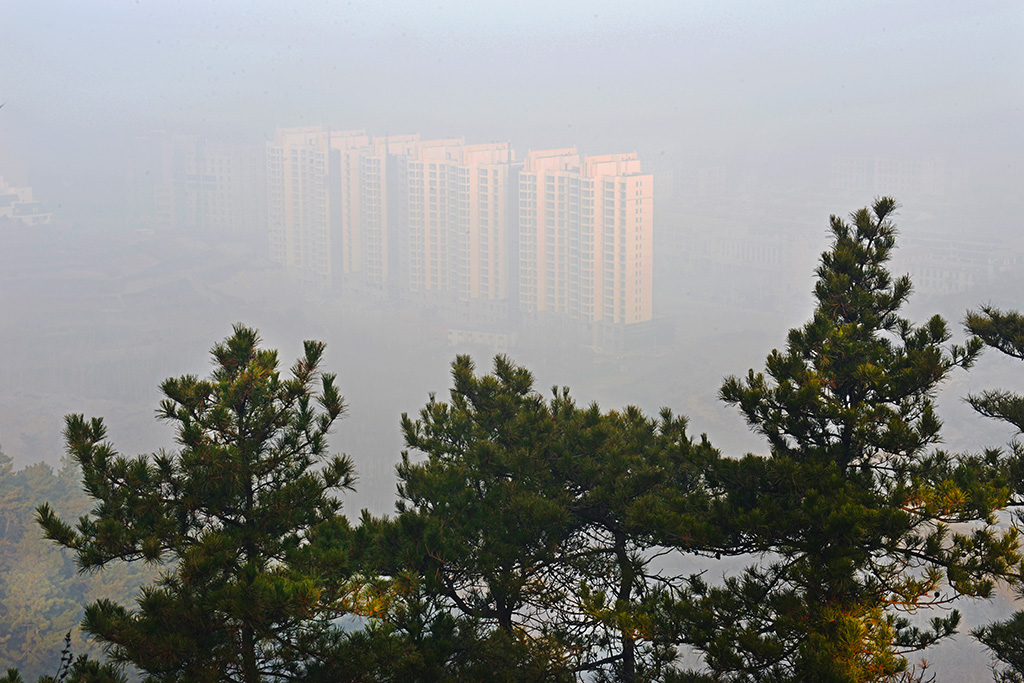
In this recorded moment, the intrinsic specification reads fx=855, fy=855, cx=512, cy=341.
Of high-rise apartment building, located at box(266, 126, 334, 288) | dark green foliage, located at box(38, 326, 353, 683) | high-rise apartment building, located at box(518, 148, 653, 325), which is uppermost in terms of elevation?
high-rise apartment building, located at box(266, 126, 334, 288)

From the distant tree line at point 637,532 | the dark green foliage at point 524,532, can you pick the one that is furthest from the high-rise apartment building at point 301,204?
the distant tree line at point 637,532

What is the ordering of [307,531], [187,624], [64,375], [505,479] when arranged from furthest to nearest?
[64,375] → [505,479] → [307,531] → [187,624]

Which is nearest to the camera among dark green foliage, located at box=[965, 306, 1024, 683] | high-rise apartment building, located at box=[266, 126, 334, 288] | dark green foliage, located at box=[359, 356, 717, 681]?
dark green foliage, located at box=[965, 306, 1024, 683]

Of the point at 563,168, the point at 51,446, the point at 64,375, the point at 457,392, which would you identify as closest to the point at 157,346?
the point at 64,375

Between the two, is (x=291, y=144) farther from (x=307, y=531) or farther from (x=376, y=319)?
(x=307, y=531)

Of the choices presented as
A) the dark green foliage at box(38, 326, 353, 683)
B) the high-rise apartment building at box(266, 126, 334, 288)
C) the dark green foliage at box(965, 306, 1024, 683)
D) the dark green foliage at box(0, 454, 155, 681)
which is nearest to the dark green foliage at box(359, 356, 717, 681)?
the dark green foliage at box(38, 326, 353, 683)

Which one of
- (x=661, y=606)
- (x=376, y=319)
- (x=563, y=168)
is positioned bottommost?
(x=661, y=606)

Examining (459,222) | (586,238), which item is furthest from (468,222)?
(586,238)

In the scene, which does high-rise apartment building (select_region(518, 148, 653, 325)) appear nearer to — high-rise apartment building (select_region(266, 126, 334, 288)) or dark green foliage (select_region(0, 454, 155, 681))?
high-rise apartment building (select_region(266, 126, 334, 288))
